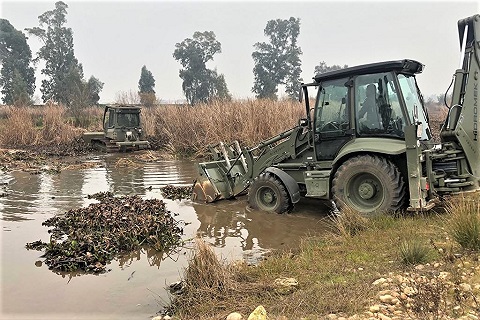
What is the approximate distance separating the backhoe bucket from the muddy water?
0.70ft

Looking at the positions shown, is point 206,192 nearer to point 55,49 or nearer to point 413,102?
point 413,102

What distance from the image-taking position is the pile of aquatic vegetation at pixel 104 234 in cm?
527

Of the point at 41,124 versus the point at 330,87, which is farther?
the point at 41,124

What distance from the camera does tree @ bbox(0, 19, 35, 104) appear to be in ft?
156

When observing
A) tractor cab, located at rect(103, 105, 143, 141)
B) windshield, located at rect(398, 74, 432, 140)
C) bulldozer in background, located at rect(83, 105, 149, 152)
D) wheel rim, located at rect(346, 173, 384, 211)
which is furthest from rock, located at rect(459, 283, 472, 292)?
tractor cab, located at rect(103, 105, 143, 141)

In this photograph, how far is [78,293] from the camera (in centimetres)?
446

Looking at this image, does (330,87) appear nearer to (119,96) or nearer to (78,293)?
(78,293)

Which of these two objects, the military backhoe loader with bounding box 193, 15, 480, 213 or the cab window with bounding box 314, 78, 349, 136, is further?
the cab window with bounding box 314, 78, 349, 136

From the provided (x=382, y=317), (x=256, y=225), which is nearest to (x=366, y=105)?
(x=256, y=225)

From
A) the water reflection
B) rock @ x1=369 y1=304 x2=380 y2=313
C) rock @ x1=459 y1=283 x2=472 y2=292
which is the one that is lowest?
the water reflection

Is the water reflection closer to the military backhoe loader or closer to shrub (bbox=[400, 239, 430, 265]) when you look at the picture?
the military backhoe loader

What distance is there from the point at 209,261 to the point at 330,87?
4.06 meters

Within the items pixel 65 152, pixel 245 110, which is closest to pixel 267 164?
pixel 245 110

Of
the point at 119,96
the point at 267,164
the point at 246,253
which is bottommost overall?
the point at 246,253
